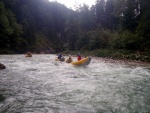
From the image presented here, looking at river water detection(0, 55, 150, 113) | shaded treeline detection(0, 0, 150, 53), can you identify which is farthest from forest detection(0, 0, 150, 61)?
river water detection(0, 55, 150, 113)

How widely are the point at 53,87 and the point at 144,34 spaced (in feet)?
84.8

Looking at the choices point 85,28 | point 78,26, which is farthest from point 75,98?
point 85,28

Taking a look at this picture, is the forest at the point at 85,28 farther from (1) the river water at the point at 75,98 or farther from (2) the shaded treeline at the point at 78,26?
(1) the river water at the point at 75,98

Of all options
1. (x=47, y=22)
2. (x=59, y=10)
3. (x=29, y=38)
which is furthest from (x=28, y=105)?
(x=59, y=10)

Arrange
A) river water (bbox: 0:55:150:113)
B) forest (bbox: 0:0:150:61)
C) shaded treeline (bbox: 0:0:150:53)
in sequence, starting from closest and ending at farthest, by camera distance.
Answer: river water (bbox: 0:55:150:113) → forest (bbox: 0:0:150:61) → shaded treeline (bbox: 0:0:150:53)

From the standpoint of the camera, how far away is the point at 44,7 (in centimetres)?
10669

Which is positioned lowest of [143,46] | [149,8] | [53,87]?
[53,87]

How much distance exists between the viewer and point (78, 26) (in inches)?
2251

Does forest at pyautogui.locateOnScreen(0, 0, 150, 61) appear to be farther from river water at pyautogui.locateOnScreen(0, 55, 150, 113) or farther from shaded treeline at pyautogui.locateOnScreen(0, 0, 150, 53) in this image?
river water at pyautogui.locateOnScreen(0, 55, 150, 113)

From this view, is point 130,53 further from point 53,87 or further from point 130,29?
point 53,87

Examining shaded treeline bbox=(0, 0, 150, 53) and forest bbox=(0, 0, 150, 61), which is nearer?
forest bbox=(0, 0, 150, 61)

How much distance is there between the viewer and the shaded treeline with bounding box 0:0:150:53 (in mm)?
34906

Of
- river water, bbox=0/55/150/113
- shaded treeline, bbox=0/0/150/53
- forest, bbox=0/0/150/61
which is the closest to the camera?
river water, bbox=0/55/150/113

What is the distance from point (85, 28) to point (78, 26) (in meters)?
7.30
